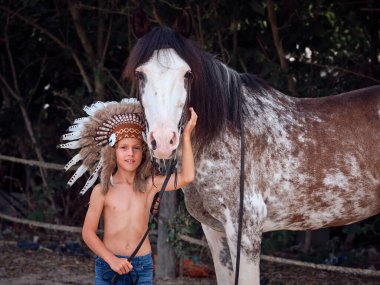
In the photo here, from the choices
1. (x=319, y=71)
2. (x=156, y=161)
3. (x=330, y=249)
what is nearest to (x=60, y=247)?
(x=330, y=249)

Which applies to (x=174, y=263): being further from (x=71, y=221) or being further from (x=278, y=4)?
(x=278, y=4)

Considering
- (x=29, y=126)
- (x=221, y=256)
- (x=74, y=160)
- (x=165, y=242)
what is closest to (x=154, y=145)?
(x=74, y=160)

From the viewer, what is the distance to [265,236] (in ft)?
17.6

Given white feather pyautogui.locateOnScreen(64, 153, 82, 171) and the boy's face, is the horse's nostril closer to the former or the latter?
the boy's face

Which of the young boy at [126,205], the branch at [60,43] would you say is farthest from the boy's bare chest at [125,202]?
the branch at [60,43]

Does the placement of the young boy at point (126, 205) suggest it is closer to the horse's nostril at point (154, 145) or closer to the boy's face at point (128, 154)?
the boy's face at point (128, 154)

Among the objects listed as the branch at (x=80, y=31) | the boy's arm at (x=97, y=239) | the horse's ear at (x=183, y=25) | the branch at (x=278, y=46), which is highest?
the branch at (x=80, y=31)

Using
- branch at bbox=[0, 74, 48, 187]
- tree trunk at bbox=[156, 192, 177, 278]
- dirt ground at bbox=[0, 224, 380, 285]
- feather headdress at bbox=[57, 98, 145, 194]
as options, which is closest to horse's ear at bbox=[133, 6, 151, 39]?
feather headdress at bbox=[57, 98, 145, 194]

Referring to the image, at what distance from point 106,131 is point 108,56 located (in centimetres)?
356

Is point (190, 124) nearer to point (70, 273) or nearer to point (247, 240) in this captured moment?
point (247, 240)

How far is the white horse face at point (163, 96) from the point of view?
265cm

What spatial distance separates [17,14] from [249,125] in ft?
11.6

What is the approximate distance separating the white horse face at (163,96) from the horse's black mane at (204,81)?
44 mm

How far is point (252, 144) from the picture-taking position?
3158 millimetres
